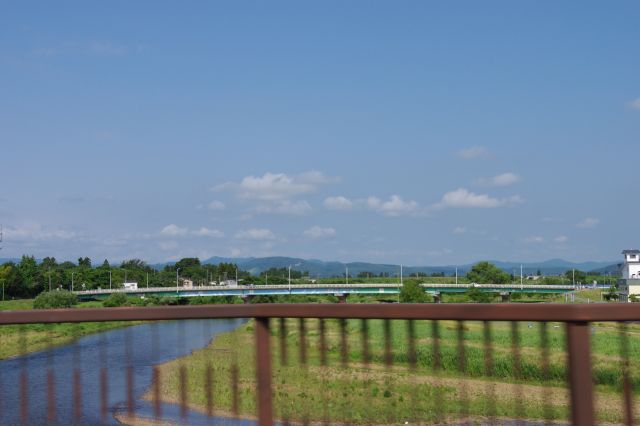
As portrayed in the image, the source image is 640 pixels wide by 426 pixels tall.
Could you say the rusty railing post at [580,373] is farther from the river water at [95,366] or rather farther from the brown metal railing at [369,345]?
the river water at [95,366]

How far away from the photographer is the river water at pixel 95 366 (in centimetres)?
445

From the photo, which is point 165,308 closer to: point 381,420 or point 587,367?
point 381,420

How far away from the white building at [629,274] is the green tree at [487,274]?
1734 centimetres

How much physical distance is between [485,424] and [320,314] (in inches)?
44.8

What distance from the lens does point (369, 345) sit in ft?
13.5

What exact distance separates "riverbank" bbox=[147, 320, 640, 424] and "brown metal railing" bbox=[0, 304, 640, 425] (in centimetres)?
1

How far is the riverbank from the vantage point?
3729 mm

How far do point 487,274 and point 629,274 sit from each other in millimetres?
22331

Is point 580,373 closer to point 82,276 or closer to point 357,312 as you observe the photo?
point 357,312

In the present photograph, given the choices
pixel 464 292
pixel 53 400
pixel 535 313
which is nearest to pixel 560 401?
pixel 535 313

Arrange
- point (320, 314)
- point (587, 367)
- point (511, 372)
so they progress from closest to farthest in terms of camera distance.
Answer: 1. point (587, 367)
2. point (511, 372)
3. point (320, 314)

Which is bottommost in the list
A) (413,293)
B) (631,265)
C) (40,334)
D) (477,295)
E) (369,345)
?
(477,295)

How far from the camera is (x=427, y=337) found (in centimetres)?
402

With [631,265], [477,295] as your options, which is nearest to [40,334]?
[477,295]
